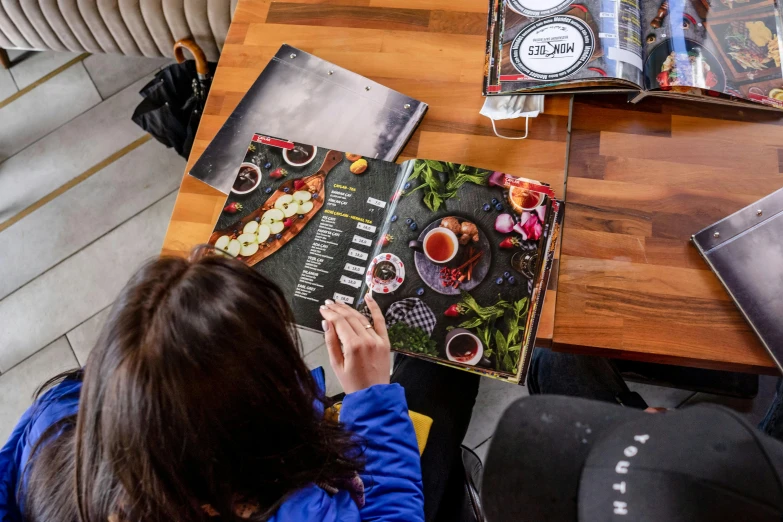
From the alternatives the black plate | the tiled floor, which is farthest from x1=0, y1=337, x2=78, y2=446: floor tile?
the black plate

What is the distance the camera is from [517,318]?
835 millimetres

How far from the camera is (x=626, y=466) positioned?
62 centimetres

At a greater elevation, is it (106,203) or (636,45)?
(636,45)

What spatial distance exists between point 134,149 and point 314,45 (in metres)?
1.06

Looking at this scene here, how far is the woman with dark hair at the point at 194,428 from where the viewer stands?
565 millimetres

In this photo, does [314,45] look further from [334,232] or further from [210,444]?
[210,444]

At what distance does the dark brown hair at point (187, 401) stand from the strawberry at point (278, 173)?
0.29 meters

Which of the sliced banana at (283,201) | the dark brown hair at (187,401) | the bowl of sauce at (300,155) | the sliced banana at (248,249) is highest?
the bowl of sauce at (300,155)

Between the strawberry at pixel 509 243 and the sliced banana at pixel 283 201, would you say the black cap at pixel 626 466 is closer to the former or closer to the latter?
the strawberry at pixel 509 243

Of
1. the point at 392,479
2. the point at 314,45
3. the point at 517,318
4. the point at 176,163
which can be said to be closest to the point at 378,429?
the point at 392,479

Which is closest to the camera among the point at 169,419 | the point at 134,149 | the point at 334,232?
the point at 169,419

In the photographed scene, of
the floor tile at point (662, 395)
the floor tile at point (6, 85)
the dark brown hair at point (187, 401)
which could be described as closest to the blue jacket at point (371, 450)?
the dark brown hair at point (187, 401)

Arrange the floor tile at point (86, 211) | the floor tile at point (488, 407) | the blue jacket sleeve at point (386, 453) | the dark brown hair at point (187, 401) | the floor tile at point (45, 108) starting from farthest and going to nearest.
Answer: the floor tile at point (45, 108) → the floor tile at point (86, 211) → the floor tile at point (488, 407) → the blue jacket sleeve at point (386, 453) → the dark brown hair at point (187, 401)

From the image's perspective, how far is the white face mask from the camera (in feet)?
3.09
